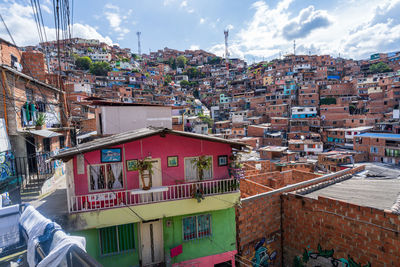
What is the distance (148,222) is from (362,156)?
149ft

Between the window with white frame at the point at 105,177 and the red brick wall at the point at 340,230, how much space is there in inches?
349

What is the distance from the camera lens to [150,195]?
313 inches

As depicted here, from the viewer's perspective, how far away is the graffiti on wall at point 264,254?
10.6 meters

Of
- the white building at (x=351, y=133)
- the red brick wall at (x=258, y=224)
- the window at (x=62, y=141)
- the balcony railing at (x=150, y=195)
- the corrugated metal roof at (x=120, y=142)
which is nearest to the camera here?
the corrugated metal roof at (x=120, y=142)

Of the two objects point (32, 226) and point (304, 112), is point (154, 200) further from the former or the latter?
→ point (304, 112)

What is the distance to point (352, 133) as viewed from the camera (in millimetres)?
45938

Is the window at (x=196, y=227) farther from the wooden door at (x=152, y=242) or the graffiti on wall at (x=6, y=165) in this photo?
the graffiti on wall at (x=6, y=165)

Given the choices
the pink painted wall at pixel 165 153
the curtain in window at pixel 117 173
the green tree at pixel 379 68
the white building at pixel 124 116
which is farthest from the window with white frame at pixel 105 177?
the green tree at pixel 379 68

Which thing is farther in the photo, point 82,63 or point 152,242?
point 82,63

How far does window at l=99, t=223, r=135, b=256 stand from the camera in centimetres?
770

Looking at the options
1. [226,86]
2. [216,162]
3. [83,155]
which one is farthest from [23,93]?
[226,86]

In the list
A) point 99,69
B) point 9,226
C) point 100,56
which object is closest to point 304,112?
point 9,226

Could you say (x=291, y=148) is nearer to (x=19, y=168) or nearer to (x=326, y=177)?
(x=326, y=177)

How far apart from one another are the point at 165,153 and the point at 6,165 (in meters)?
9.05
